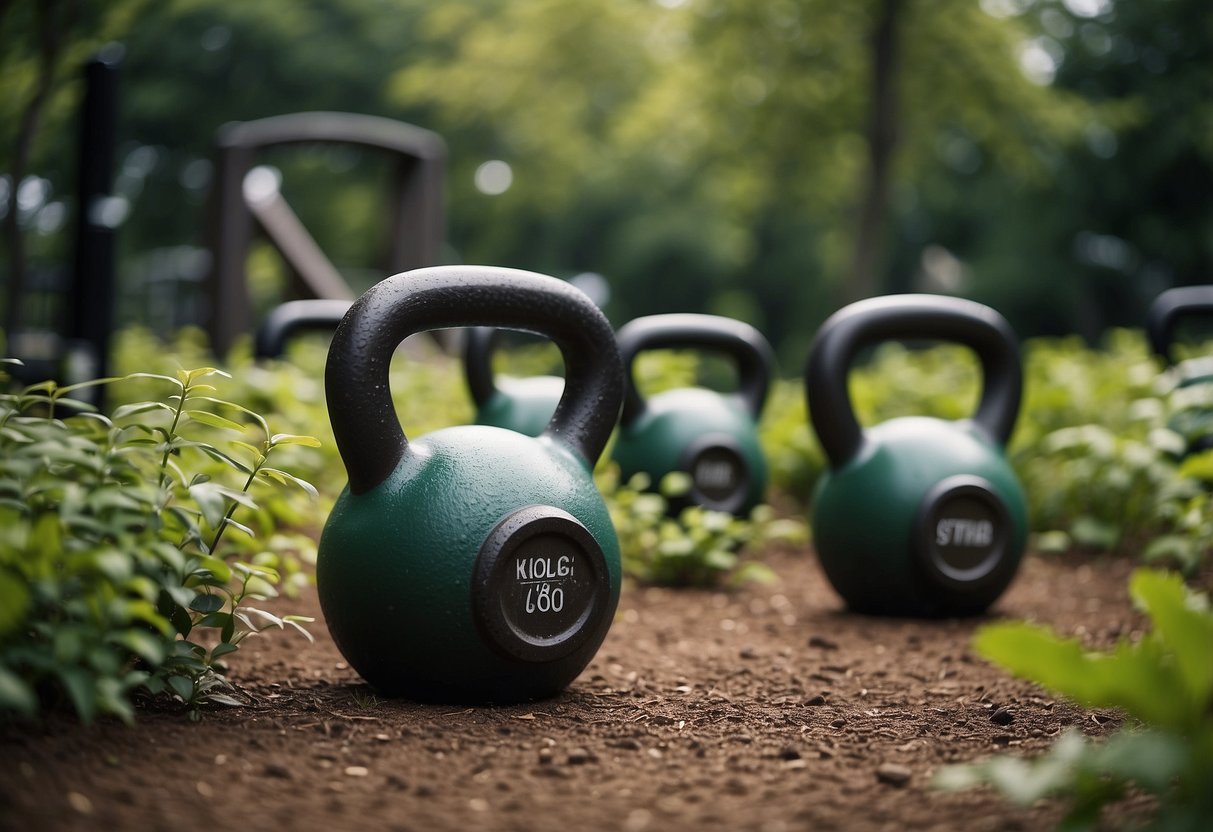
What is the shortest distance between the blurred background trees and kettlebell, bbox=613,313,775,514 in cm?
548

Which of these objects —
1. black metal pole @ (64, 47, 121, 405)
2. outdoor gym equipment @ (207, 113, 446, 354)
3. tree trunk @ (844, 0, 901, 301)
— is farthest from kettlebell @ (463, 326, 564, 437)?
tree trunk @ (844, 0, 901, 301)

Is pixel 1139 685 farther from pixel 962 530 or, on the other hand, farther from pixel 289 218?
pixel 289 218

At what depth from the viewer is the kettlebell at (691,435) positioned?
6199 millimetres

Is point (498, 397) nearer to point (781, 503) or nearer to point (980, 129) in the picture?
point (781, 503)

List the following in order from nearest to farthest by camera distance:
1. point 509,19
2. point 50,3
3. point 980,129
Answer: point 50,3
point 980,129
point 509,19

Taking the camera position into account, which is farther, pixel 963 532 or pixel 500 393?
pixel 500 393

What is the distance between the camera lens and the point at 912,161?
1580 centimetres

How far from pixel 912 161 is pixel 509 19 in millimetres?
9614

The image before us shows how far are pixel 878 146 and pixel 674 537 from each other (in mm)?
7028

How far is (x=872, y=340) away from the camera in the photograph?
4844 mm

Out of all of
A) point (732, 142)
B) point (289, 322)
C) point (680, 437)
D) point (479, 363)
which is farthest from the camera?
point (732, 142)

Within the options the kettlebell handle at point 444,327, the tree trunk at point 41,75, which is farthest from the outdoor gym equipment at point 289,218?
the kettlebell handle at point 444,327

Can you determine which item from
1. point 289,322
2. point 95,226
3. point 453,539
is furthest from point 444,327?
point 95,226

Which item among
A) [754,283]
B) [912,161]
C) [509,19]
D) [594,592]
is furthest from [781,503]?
[754,283]
